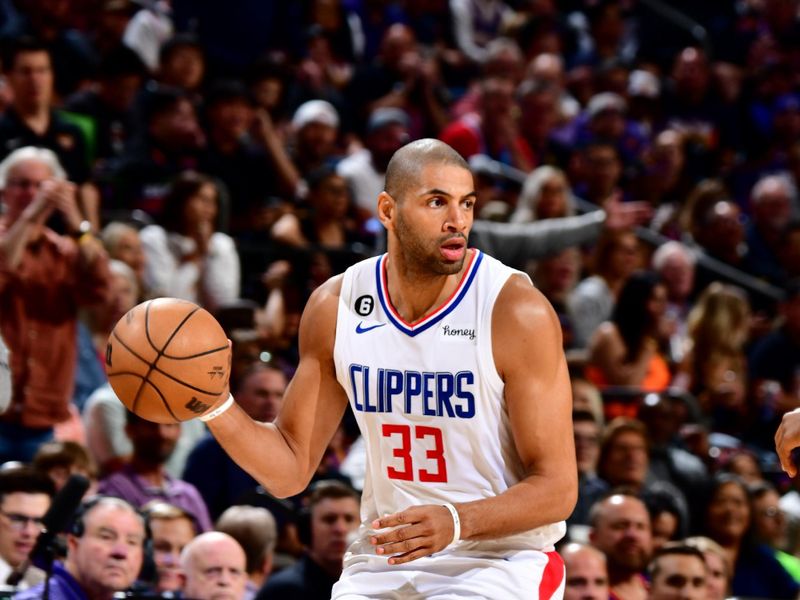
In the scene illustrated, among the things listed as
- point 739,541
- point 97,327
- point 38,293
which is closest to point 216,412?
point 38,293

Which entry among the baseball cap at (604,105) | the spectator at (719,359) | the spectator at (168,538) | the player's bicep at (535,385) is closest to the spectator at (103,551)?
the spectator at (168,538)

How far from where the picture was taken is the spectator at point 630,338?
9766mm

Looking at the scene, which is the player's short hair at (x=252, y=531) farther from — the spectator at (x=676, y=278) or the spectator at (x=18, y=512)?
the spectator at (x=676, y=278)

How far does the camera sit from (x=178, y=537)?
6836mm

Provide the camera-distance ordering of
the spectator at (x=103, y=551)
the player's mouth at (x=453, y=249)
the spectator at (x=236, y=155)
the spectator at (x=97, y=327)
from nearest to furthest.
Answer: the player's mouth at (x=453, y=249) → the spectator at (x=103, y=551) → the spectator at (x=97, y=327) → the spectator at (x=236, y=155)

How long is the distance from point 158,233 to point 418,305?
477cm

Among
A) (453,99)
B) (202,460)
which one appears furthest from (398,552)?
(453,99)

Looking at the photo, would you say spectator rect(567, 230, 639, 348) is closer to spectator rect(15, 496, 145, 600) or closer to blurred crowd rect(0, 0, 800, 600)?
blurred crowd rect(0, 0, 800, 600)

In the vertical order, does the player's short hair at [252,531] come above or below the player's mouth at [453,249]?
below

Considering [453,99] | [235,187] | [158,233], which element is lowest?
[158,233]

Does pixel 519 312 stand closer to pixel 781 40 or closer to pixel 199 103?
pixel 199 103

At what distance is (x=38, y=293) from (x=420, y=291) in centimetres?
368

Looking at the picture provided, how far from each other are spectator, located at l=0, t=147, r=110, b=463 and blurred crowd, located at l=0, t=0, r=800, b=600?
1cm

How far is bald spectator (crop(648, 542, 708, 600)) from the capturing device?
7.16 m
